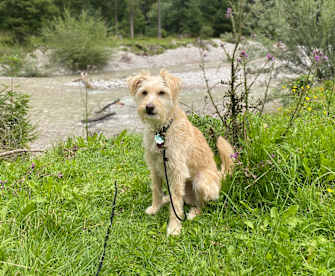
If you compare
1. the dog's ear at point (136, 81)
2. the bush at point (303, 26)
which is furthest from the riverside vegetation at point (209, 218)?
the bush at point (303, 26)

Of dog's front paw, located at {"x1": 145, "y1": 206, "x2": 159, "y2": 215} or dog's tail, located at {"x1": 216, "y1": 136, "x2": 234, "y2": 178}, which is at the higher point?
dog's tail, located at {"x1": 216, "y1": 136, "x2": 234, "y2": 178}

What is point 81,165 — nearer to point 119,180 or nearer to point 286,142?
point 119,180

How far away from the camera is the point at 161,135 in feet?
9.37

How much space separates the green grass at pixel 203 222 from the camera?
2.17 metres

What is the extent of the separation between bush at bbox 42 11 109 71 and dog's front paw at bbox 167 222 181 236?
626 inches

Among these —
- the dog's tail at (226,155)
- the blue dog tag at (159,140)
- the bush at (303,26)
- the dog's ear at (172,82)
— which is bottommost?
the dog's tail at (226,155)

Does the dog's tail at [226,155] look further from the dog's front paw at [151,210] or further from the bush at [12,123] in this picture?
the bush at [12,123]

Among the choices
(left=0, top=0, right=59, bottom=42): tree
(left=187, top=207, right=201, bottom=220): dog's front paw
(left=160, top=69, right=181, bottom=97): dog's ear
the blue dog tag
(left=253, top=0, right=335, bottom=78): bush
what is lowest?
(left=187, top=207, right=201, bottom=220): dog's front paw

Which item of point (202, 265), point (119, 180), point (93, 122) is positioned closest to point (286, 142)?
point (202, 265)

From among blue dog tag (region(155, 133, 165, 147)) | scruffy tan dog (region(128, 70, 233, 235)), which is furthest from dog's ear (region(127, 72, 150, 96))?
blue dog tag (region(155, 133, 165, 147))

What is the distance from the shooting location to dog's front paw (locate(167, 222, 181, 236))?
9.07 feet

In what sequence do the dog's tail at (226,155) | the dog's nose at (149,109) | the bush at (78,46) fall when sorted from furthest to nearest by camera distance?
the bush at (78,46) → the dog's tail at (226,155) → the dog's nose at (149,109)

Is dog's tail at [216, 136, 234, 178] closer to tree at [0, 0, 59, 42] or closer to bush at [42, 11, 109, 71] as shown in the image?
bush at [42, 11, 109, 71]

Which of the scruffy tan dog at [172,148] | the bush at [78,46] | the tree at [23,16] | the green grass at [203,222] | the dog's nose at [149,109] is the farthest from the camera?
the tree at [23,16]
